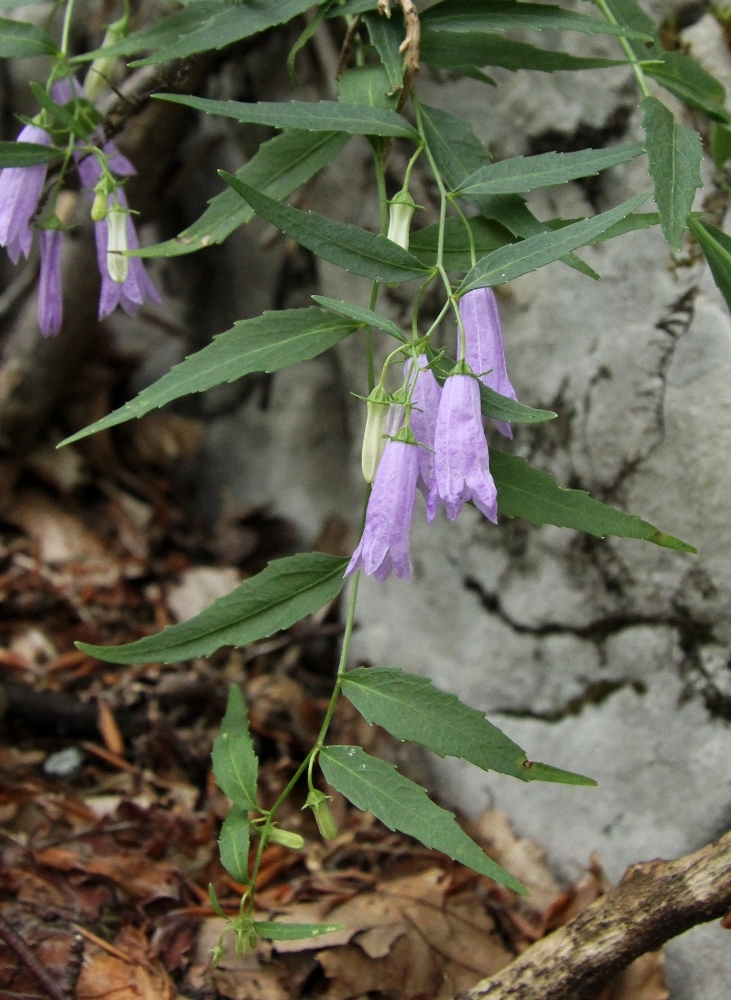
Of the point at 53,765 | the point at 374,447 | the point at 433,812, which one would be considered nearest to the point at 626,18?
the point at 374,447

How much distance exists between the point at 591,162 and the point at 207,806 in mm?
1422

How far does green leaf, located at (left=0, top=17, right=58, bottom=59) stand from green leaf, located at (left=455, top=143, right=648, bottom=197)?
755 millimetres

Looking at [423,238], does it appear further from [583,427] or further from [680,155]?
[583,427]

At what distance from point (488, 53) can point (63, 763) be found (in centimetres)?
157

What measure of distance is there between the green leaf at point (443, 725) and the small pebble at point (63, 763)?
91 cm

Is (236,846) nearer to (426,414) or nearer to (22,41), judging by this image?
(426,414)

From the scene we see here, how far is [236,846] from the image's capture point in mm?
1300

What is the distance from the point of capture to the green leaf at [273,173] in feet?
4.62

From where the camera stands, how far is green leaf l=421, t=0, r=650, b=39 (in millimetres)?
1357

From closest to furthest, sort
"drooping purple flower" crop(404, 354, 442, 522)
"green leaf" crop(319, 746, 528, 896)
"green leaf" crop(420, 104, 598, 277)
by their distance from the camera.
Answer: "green leaf" crop(319, 746, 528, 896) → "drooping purple flower" crop(404, 354, 442, 522) → "green leaf" crop(420, 104, 598, 277)

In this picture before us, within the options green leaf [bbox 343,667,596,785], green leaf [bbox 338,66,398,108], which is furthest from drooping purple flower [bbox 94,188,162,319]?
green leaf [bbox 343,667,596,785]

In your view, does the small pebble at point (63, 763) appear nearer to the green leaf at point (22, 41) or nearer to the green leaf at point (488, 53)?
the green leaf at point (22, 41)

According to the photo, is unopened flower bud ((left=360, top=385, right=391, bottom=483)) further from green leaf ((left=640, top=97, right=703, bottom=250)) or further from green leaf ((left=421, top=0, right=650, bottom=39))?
green leaf ((left=421, top=0, right=650, bottom=39))

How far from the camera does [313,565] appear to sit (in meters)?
1.36
